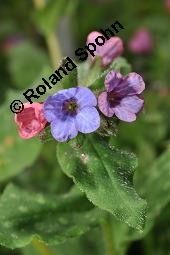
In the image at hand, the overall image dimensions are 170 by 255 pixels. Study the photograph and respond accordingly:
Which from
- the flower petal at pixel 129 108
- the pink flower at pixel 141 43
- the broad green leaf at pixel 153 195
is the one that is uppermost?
the flower petal at pixel 129 108

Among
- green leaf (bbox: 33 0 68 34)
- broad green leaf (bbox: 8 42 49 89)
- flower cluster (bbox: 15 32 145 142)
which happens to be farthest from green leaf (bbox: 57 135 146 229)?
broad green leaf (bbox: 8 42 49 89)

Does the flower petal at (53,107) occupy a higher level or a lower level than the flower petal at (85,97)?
higher

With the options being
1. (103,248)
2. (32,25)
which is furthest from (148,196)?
(32,25)

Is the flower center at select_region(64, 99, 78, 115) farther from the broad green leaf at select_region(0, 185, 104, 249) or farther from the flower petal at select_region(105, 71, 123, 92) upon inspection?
the broad green leaf at select_region(0, 185, 104, 249)

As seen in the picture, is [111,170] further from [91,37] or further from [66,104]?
[91,37]

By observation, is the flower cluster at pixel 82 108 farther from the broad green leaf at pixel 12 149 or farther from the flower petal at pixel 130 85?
the broad green leaf at pixel 12 149

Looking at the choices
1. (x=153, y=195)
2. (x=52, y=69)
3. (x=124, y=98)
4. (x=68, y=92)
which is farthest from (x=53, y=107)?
(x=52, y=69)

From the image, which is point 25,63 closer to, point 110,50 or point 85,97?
point 110,50

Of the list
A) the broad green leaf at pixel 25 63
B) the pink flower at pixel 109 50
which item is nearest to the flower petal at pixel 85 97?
the pink flower at pixel 109 50
